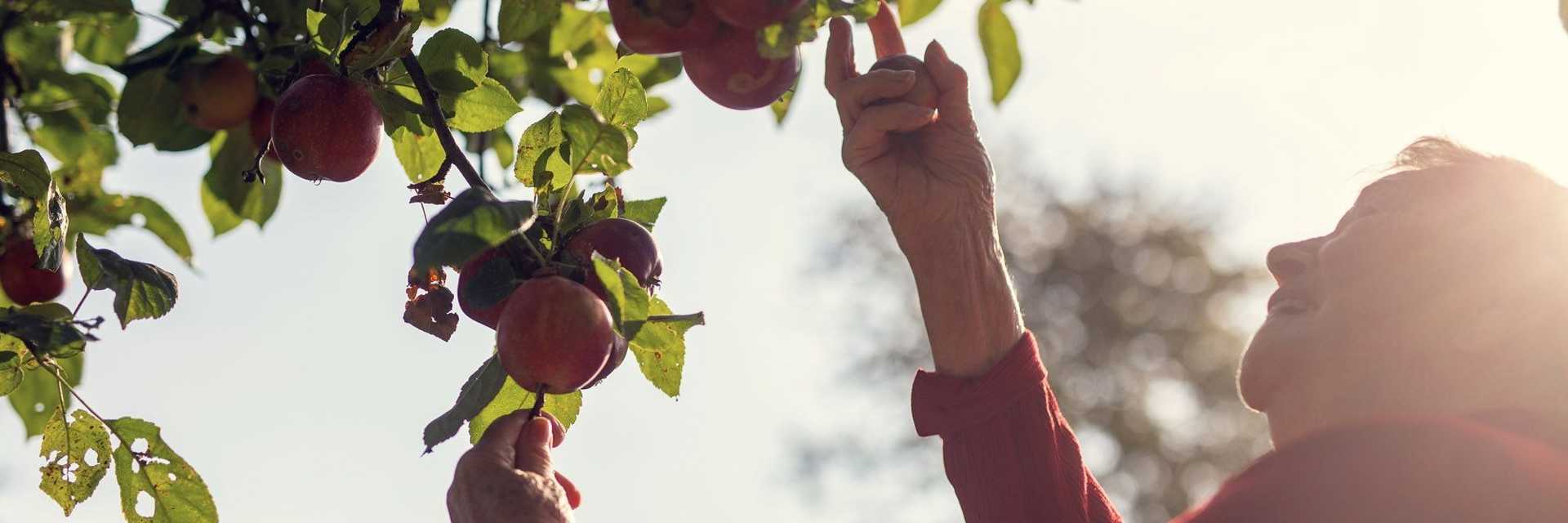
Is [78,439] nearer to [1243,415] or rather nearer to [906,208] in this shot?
[906,208]

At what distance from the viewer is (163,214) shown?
71.0 inches

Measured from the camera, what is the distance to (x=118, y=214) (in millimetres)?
1788

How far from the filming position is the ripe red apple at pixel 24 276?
5.29ft

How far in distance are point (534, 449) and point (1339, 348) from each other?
890mm

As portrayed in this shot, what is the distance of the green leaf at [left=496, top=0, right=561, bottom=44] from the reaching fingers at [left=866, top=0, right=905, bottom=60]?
0.33 metres

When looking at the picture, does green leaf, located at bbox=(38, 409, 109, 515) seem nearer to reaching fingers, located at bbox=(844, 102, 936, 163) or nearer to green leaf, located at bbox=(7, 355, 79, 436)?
green leaf, located at bbox=(7, 355, 79, 436)

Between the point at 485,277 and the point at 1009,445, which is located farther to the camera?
the point at 1009,445

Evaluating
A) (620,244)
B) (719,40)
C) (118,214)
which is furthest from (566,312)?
(118,214)

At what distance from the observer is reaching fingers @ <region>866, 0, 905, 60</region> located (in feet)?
4.32

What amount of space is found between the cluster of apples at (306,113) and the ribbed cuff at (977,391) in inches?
27.7

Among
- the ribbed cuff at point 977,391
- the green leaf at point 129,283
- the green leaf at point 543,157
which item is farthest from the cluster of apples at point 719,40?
the ribbed cuff at point 977,391

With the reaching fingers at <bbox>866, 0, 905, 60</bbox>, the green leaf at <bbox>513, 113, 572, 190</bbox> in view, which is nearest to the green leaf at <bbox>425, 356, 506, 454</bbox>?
the green leaf at <bbox>513, 113, 572, 190</bbox>

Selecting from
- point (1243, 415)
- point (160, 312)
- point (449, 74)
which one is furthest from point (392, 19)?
point (1243, 415)

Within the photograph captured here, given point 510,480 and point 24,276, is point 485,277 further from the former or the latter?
point 24,276
